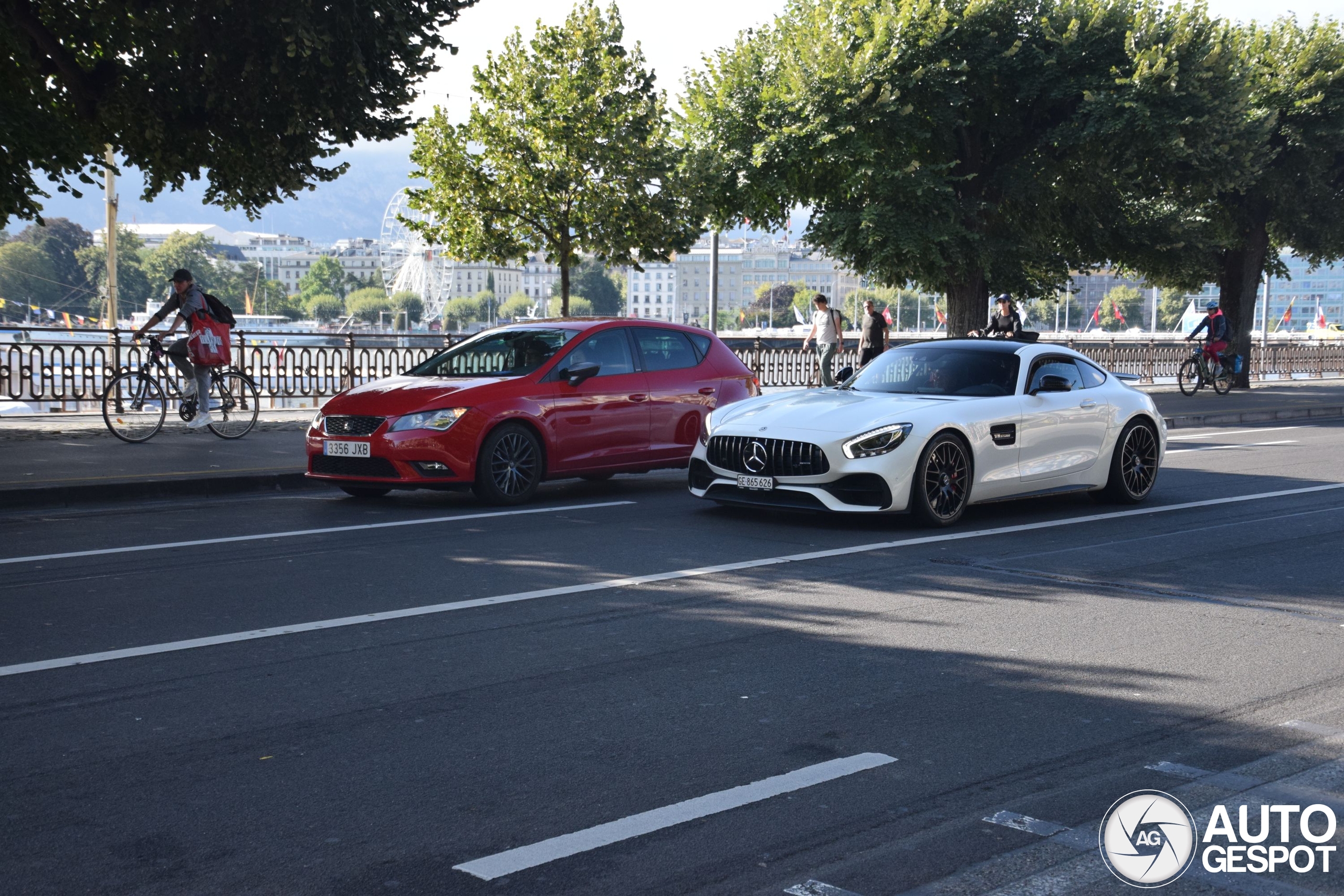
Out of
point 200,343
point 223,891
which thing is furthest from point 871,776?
point 200,343

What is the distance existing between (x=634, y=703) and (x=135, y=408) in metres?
12.3

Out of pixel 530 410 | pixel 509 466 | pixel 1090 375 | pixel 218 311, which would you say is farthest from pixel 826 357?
pixel 509 466

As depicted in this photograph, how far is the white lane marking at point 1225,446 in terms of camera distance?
56.2 ft

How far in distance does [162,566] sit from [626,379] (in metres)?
4.98

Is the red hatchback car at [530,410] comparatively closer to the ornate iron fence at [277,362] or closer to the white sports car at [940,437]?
Result: the white sports car at [940,437]

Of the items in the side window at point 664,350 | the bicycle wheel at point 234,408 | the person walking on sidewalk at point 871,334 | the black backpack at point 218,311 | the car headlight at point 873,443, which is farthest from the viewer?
the person walking on sidewalk at point 871,334

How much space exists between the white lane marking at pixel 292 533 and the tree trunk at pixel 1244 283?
87.9 feet

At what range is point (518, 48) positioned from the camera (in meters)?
23.9

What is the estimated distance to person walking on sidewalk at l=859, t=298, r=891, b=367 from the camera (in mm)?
22031

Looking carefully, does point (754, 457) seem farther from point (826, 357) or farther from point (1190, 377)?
point (1190, 377)

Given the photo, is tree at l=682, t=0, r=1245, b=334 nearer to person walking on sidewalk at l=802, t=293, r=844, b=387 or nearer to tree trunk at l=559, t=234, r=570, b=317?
person walking on sidewalk at l=802, t=293, r=844, b=387

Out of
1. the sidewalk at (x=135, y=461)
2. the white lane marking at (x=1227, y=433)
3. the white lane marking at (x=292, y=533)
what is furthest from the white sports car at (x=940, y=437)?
the white lane marking at (x=1227, y=433)

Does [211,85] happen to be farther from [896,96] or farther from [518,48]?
[896,96]

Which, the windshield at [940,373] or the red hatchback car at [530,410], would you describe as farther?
the red hatchback car at [530,410]
